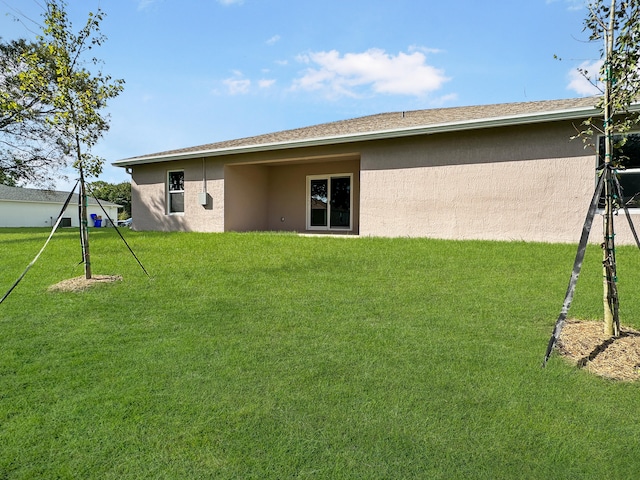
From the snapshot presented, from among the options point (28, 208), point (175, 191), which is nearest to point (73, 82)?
point (175, 191)

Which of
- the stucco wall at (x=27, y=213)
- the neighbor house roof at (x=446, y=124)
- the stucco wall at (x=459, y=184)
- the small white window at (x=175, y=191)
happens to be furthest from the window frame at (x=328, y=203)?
the stucco wall at (x=27, y=213)

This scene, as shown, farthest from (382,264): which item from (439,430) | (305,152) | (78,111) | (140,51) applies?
(140,51)

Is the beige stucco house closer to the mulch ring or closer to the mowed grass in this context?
the mowed grass

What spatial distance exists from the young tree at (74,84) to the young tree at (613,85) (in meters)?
5.84

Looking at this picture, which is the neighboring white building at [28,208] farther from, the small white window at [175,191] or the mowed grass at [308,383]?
the mowed grass at [308,383]

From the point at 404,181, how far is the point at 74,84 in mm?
7291

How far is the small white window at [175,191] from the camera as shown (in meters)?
13.9

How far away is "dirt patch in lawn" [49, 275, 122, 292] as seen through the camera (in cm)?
527

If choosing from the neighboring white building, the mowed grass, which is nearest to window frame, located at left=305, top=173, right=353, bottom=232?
the mowed grass

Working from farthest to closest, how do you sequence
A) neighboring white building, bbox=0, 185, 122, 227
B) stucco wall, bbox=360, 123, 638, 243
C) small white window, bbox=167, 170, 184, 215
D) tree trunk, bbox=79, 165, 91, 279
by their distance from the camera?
neighboring white building, bbox=0, 185, 122, 227 < small white window, bbox=167, 170, 184, 215 < stucco wall, bbox=360, 123, 638, 243 < tree trunk, bbox=79, 165, 91, 279

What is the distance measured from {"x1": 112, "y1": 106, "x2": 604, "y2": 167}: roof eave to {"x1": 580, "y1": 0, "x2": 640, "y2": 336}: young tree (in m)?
2.85

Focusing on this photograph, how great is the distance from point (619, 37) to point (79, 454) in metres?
4.96

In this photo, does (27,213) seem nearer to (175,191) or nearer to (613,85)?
(175,191)

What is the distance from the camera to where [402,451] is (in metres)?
2.10
